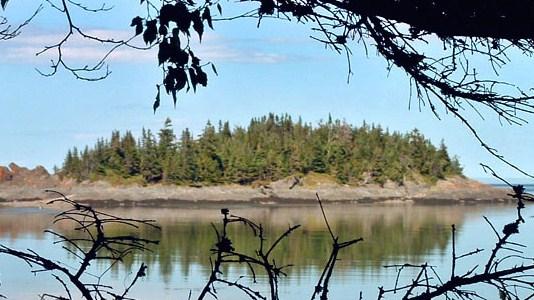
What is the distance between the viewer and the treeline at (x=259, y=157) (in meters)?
53.7

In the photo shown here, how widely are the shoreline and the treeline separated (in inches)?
22.5

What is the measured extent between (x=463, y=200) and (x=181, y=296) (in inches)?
1676

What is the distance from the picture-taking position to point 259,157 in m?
54.2

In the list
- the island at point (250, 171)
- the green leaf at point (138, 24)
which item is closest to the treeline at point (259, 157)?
the island at point (250, 171)

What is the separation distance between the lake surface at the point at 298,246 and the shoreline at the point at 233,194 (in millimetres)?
1587

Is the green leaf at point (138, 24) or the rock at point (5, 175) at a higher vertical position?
the rock at point (5, 175)

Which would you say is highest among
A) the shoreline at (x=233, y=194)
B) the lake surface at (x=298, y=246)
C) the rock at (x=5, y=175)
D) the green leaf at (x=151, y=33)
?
the rock at (x=5, y=175)

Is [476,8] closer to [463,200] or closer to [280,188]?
[280,188]

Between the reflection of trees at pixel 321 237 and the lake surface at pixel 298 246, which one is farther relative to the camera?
the reflection of trees at pixel 321 237

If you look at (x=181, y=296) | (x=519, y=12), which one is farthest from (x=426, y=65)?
(x=181, y=296)

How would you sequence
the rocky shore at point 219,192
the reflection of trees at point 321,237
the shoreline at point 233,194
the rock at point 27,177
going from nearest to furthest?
the reflection of trees at point 321,237, the shoreline at point 233,194, the rocky shore at point 219,192, the rock at point 27,177

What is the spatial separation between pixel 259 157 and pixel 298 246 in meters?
27.2

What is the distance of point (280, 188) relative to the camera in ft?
178

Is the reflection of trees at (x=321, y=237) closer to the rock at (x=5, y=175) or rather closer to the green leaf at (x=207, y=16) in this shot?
the green leaf at (x=207, y=16)
